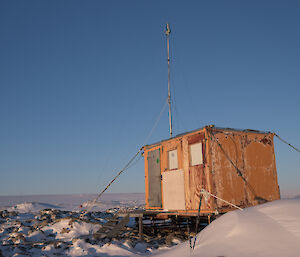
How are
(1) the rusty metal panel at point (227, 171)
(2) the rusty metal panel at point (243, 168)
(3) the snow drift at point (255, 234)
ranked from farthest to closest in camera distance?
(2) the rusty metal panel at point (243, 168)
(1) the rusty metal panel at point (227, 171)
(3) the snow drift at point (255, 234)

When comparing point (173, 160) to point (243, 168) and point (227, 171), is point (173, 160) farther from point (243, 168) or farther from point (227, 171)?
point (243, 168)

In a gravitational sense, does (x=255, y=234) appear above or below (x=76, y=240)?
above

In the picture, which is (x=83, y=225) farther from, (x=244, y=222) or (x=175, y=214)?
(x=244, y=222)

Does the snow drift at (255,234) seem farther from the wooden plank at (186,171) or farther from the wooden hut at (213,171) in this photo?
the wooden plank at (186,171)

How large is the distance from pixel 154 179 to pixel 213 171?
150 inches

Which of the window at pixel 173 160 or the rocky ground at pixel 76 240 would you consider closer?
the rocky ground at pixel 76 240

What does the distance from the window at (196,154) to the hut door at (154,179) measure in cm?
229

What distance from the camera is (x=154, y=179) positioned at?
1418 centimetres

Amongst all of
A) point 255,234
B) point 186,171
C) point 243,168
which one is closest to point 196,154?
point 186,171

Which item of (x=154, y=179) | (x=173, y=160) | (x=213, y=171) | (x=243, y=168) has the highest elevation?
(x=173, y=160)

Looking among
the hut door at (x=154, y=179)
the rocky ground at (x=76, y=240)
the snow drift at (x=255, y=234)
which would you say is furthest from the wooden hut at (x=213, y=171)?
the snow drift at (x=255, y=234)

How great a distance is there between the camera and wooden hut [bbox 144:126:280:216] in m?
11.2

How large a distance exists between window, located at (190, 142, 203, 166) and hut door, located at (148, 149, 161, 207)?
2292mm

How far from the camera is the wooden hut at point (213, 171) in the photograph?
1122 centimetres
